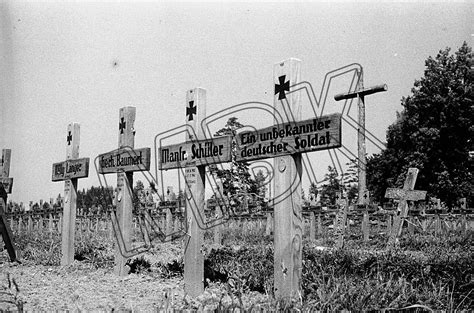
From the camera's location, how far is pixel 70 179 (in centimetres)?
890

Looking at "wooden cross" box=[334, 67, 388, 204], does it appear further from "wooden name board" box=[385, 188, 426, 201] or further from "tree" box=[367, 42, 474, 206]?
"tree" box=[367, 42, 474, 206]

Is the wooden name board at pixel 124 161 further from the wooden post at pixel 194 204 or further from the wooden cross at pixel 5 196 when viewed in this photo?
the wooden cross at pixel 5 196

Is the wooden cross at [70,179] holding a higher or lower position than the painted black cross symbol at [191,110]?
lower

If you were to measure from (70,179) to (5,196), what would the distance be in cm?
187

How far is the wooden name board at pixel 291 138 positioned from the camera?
14.5 feet

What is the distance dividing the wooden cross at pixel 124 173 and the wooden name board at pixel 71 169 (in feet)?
2.70

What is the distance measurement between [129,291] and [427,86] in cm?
3712

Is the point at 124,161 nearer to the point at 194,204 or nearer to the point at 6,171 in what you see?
the point at 194,204

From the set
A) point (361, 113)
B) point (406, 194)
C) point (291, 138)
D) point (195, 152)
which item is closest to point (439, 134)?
point (361, 113)

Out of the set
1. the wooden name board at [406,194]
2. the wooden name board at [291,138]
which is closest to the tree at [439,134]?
the wooden name board at [406,194]

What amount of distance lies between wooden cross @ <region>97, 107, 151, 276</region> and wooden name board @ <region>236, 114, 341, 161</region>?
222 cm

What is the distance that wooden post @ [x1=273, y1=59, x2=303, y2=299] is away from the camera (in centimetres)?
471

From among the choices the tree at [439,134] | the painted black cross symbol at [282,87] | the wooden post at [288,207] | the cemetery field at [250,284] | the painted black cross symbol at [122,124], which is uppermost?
the tree at [439,134]

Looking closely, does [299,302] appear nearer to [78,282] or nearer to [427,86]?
[78,282]
